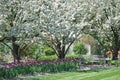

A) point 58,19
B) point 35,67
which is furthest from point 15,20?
point 35,67

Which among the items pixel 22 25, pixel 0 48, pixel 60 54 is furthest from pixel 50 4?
pixel 0 48

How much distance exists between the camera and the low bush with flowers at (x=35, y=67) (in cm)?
1372

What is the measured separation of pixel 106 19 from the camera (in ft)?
75.0

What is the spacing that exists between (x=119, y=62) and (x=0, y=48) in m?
10.7

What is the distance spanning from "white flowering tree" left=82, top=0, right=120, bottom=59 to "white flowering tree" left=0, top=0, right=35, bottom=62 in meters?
6.76

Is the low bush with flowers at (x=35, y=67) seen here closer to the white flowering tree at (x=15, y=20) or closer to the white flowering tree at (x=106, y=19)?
the white flowering tree at (x=15, y=20)

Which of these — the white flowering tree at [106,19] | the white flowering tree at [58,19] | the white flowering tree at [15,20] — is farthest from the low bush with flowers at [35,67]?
the white flowering tree at [106,19]

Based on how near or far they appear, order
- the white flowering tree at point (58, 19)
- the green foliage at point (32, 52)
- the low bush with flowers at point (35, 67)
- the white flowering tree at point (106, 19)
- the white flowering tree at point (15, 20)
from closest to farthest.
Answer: the low bush with flowers at point (35, 67) → the white flowering tree at point (15, 20) → the white flowering tree at point (58, 19) → the white flowering tree at point (106, 19) → the green foliage at point (32, 52)

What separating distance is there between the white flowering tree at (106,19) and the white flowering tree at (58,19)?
1114 mm

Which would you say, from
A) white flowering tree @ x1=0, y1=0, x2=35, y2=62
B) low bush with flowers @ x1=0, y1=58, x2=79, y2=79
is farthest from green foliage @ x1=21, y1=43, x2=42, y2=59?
white flowering tree @ x1=0, y1=0, x2=35, y2=62

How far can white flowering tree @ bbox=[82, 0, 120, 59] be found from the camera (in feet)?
71.9

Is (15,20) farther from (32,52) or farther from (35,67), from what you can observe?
(32,52)

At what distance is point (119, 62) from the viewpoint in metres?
20.6

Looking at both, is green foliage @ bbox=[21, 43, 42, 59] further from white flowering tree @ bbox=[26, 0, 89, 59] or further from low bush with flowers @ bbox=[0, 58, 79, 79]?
low bush with flowers @ bbox=[0, 58, 79, 79]
